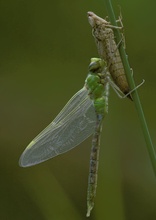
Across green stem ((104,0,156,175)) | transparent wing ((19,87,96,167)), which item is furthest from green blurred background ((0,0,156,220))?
green stem ((104,0,156,175))

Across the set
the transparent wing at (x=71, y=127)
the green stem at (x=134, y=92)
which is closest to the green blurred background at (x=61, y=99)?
the transparent wing at (x=71, y=127)

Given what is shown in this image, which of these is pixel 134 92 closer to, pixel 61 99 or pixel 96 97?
pixel 96 97

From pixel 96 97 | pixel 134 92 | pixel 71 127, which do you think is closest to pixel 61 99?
pixel 71 127

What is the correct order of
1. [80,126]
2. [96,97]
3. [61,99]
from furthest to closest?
[61,99] < [80,126] < [96,97]

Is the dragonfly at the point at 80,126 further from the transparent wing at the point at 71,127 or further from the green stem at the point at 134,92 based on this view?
the green stem at the point at 134,92

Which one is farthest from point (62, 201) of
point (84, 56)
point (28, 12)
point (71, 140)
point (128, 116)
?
point (28, 12)

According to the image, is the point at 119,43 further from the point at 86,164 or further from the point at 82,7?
the point at 86,164
